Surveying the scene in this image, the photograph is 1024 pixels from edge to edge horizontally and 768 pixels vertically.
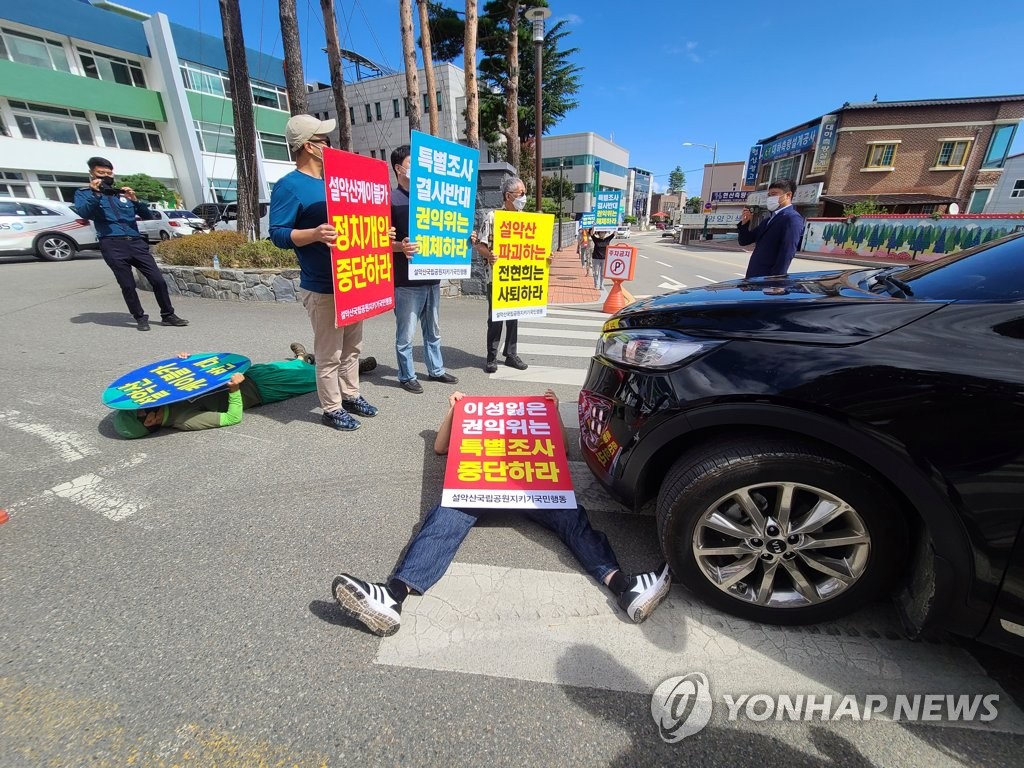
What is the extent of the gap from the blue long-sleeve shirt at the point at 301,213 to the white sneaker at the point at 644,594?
2.81m

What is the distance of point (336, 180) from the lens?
304 centimetres

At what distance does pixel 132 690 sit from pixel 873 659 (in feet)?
8.97

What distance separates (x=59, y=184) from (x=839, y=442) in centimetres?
3914

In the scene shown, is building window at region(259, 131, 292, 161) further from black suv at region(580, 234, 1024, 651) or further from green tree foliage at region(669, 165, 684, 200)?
green tree foliage at region(669, 165, 684, 200)

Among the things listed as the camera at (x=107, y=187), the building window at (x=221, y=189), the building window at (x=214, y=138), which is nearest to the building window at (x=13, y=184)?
the building window at (x=221, y=189)

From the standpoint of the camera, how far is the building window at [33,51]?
24.3 metres

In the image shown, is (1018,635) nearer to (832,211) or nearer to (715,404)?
(715,404)

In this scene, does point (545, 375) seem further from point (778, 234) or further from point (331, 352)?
point (778, 234)

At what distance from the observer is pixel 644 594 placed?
190 cm

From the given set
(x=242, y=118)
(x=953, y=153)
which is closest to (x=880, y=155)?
(x=953, y=153)

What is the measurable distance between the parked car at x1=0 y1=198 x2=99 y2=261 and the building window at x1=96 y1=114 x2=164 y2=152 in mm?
20352

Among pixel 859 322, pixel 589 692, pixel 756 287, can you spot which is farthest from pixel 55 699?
pixel 756 287

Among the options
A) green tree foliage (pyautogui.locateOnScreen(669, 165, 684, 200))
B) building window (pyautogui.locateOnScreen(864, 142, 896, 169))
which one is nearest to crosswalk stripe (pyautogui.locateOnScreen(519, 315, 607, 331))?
building window (pyautogui.locateOnScreen(864, 142, 896, 169))

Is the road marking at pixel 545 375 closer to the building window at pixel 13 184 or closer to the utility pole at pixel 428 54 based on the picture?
the utility pole at pixel 428 54
